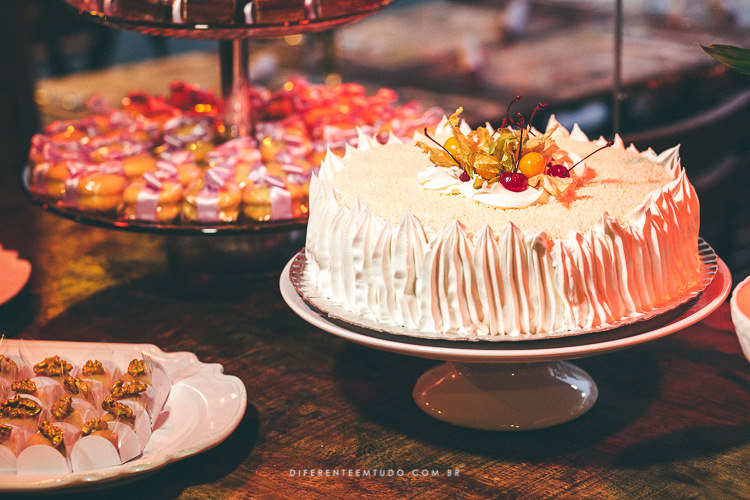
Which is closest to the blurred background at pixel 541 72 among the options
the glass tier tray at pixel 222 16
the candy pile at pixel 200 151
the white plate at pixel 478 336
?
the candy pile at pixel 200 151

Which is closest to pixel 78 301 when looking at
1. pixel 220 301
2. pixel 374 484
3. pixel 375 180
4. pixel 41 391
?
pixel 220 301

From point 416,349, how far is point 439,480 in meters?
0.22

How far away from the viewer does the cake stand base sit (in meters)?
1.61

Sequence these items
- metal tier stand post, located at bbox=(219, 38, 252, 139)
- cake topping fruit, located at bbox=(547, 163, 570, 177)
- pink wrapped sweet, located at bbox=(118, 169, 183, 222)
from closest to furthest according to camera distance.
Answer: cake topping fruit, located at bbox=(547, 163, 570, 177) < pink wrapped sweet, located at bbox=(118, 169, 183, 222) < metal tier stand post, located at bbox=(219, 38, 252, 139)

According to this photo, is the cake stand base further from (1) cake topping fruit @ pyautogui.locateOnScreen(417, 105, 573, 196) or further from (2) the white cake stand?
(1) cake topping fruit @ pyautogui.locateOnScreen(417, 105, 573, 196)

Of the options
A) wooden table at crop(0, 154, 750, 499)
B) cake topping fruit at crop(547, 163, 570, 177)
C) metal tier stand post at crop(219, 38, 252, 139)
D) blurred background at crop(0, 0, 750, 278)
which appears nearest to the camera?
wooden table at crop(0, 154, 750, 499)

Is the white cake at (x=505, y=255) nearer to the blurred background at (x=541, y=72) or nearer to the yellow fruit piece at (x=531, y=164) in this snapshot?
the yellow fruit piece at (x=531, y=164)

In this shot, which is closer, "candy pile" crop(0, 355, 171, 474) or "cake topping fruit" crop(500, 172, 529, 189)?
"candy pile" crop(0, 355, 171, 474)

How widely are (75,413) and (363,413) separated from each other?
48 centimetres

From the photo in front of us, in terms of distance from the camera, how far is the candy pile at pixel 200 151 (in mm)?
2002

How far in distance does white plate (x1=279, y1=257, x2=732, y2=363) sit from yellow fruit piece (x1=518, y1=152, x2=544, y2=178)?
0.28 meters

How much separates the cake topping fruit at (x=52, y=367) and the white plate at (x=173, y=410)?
107 millimetres

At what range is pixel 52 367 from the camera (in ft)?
5.12

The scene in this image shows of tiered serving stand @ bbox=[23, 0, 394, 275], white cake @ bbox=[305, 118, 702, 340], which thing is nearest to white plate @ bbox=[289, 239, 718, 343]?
white cake @ bbox=[305, 118, 702, 340]
